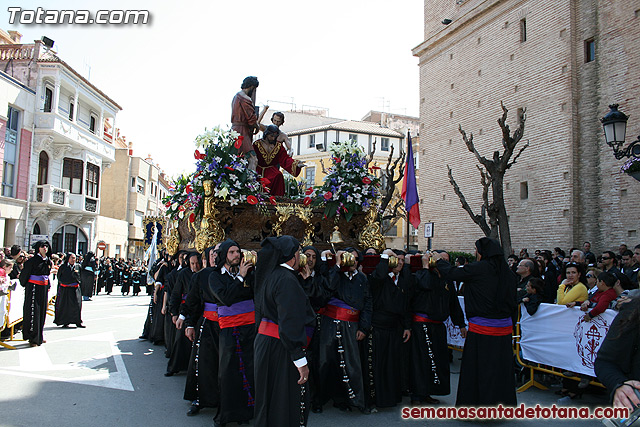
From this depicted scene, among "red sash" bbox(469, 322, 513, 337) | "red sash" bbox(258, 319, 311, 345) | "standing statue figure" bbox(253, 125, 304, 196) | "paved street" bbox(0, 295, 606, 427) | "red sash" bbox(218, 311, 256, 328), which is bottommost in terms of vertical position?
"paved street" bbox(0, 295, 606, 427)

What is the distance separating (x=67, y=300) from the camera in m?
12.6

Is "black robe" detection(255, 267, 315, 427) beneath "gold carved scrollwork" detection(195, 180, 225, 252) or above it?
beneath

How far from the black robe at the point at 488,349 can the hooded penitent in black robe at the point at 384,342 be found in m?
0.90

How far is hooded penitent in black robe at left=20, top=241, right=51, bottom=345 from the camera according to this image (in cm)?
958

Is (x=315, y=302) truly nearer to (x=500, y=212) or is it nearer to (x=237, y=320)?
(x=237, y=320)

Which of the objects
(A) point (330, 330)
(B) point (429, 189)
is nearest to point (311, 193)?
(A) point (330, 330)

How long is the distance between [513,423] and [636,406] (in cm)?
378

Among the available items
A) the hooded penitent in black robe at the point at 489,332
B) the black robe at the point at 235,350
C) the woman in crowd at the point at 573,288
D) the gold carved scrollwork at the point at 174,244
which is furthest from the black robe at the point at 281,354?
the gold carved scrollwork at the point at 174,244

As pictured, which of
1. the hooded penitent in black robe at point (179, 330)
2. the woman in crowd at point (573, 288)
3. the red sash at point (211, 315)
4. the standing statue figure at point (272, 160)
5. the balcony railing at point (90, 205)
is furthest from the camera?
the balcony railing at point (90, 205)

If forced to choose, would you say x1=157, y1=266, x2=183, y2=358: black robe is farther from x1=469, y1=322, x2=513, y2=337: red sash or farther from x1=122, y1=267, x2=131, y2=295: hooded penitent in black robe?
x1=122, y1=267, x2=131, y2=295: hooded penitent in black robe

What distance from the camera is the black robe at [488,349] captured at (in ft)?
19.0

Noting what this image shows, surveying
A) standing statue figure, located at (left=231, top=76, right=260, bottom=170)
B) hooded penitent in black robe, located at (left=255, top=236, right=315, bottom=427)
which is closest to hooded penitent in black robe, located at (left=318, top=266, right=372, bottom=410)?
hooded penitent in black robe, located at (left=255, top=236, right=315, bottom=427)

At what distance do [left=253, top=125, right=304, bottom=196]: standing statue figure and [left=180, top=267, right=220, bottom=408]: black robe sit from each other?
128 inches

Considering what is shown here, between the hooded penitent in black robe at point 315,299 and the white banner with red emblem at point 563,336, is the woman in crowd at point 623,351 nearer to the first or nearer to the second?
the hooded penitent in black robe at point 315,299
